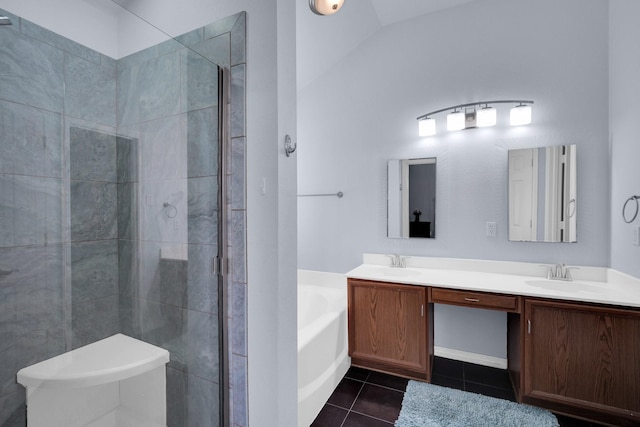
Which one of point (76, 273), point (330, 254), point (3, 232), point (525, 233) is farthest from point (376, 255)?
point (3, 232)

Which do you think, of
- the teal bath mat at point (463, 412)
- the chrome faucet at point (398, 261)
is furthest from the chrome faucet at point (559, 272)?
the chrome faucet at point (398, 261)

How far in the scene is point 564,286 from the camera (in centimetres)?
A: 206

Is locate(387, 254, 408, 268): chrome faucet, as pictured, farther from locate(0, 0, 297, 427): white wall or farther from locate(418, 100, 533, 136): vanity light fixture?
locate(0, 0, 297, 427): white wall

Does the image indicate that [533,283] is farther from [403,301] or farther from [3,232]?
[3,232]

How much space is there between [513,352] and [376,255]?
1.22 metres

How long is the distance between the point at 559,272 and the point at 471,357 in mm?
951

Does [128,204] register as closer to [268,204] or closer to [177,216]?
[177,216]

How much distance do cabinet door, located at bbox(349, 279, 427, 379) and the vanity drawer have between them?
4.5 inches

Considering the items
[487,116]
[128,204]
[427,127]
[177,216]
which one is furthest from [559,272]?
[128,204]

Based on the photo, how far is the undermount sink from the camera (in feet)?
6.55

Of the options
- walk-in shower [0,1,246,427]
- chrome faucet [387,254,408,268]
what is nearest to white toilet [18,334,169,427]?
walk-in shower [0,1,246,427]

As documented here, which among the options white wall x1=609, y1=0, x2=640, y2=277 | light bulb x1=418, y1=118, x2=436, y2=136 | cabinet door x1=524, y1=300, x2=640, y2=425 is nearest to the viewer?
cabinet door x1=524, y1=300, x2=640, y2=425

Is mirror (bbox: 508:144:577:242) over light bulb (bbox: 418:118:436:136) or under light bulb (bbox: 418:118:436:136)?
under

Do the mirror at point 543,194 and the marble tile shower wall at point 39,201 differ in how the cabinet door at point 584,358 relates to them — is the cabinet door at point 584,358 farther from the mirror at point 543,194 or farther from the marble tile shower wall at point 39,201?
the marble tile shower wall at point 39,201
